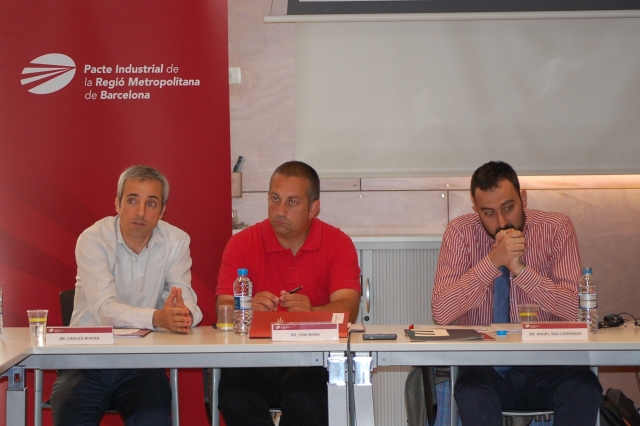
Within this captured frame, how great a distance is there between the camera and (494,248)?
3.12 m

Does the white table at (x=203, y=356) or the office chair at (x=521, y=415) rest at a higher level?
the white table at (x=203, y=356)

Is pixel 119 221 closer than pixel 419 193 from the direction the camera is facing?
Yes

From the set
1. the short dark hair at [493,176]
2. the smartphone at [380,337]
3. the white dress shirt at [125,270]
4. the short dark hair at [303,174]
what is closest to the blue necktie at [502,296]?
the short dark hair at [493,176]

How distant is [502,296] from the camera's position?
329cm

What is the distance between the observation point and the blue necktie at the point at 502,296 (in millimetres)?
3285

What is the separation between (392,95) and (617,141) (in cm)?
133

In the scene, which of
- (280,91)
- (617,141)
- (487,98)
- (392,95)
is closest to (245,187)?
(280,91)

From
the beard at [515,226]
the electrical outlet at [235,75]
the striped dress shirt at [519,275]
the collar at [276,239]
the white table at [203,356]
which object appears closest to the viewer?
the white table at [203,356]

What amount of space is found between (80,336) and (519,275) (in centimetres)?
177

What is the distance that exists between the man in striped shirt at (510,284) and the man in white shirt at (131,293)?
1.11 m

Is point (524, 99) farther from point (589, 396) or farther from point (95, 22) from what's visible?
point (95, 22)

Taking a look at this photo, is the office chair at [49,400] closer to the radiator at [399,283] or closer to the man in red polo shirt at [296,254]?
the man in red polo shirt at [296,254]

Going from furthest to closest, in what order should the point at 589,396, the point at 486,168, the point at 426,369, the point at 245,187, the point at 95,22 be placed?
the point at 245,187 → the point at 95,22 → the point at 486,168 → the point at 426,369 → the point at 589,396

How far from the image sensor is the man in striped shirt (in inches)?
108
